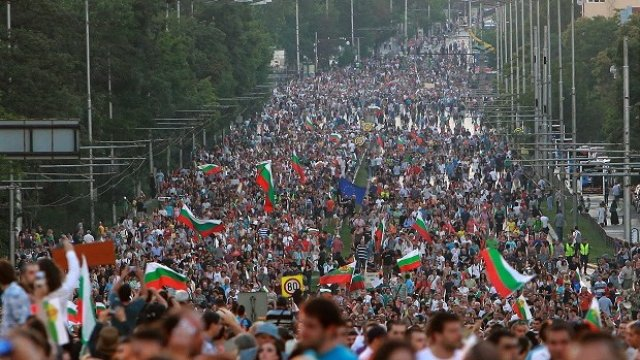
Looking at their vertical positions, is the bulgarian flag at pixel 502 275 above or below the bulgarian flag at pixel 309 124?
below

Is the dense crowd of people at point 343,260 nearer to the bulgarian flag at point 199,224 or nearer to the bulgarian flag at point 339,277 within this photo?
the bulgarian flag at point 339,277

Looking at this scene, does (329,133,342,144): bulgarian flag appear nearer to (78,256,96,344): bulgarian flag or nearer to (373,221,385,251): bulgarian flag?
(373,221,385,251): bulgarian flag

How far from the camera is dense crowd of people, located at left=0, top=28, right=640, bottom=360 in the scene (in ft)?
54.1

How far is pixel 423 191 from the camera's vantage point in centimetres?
7900

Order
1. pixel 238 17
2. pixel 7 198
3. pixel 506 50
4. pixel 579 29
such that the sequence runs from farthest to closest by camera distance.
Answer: pixel 506 50, pixel 579 29, pixel 238 17, pixel 7 198

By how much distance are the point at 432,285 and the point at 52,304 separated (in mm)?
30633

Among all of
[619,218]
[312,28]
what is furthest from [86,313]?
[312,28]

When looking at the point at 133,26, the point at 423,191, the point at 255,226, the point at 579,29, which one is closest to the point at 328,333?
the point at 255,226

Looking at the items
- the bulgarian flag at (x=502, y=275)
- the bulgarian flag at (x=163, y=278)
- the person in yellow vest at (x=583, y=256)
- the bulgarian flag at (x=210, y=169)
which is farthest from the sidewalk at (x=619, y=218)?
the bulgarian flag at (x=502, y=275)

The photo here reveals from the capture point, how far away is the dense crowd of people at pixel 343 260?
16.5m

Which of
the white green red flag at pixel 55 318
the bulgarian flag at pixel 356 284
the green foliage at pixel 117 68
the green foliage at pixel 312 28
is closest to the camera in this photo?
the white green red flag at pixel 55 318

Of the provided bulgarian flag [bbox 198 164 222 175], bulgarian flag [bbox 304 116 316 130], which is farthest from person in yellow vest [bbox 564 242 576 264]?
bulgarian flag [bbox 304 116 316 130]

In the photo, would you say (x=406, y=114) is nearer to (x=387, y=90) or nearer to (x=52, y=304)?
(x=387, y=90)

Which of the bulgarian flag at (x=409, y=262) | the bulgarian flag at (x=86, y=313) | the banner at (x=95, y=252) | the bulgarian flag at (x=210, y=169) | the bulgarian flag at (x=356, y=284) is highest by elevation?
the banner at (x=95, y=252)
